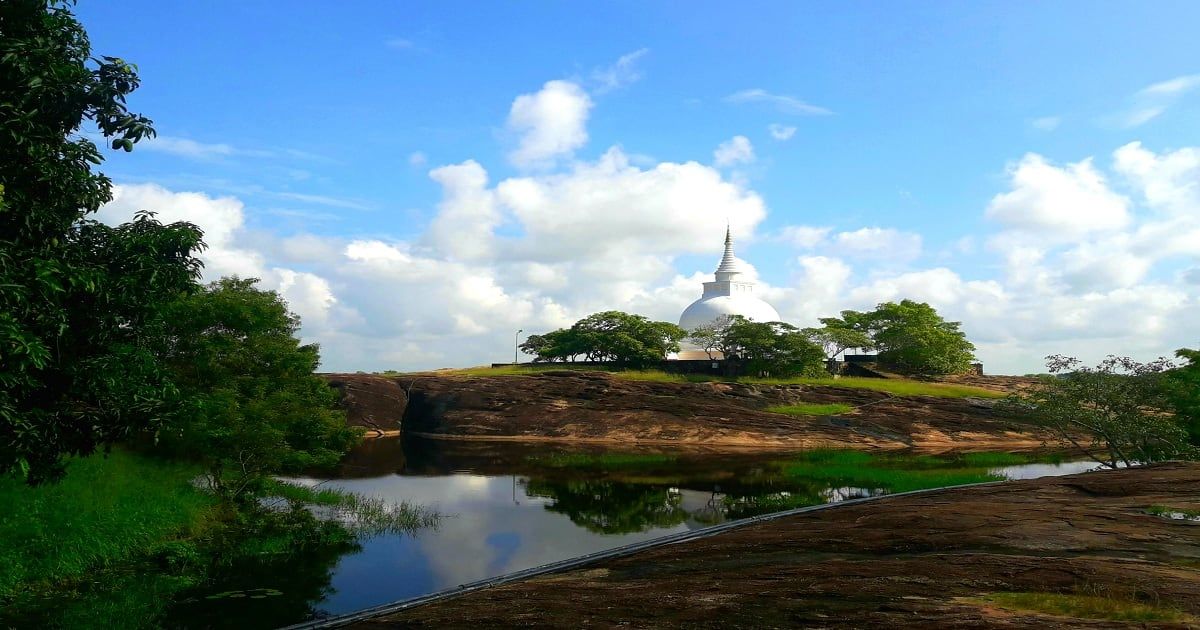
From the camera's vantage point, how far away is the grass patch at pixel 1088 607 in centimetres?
757

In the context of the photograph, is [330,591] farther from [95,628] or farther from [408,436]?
[408,436]

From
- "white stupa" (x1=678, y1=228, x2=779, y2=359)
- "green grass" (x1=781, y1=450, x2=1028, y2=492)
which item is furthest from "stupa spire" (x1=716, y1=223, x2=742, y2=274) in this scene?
"green grass" (x1=781, y1=450, x2=1028, y2=492)

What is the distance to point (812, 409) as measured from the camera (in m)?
53.1

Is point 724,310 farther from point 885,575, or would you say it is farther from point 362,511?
point 885,575

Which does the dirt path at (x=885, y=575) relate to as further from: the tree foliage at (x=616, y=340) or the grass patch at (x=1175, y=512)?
the tree foliage at (x=616, y=340)

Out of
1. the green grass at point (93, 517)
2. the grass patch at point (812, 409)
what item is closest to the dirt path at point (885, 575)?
the green grass at point (93, 517)

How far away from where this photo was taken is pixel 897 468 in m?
37.2

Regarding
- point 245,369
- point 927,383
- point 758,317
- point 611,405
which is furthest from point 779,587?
point 758,317

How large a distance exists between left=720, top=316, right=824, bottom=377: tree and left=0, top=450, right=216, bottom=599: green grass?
47.4 meters

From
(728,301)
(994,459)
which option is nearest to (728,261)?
(728,301)

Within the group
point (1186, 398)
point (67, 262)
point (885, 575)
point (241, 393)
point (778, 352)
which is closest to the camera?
point (885, 575)

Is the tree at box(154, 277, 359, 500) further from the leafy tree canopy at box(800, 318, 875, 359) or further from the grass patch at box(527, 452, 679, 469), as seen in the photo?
the leafy tree canopy at box(800, 318, 875, 359)

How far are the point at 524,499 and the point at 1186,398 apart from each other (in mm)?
27966

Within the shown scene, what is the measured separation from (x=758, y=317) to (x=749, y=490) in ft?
192
